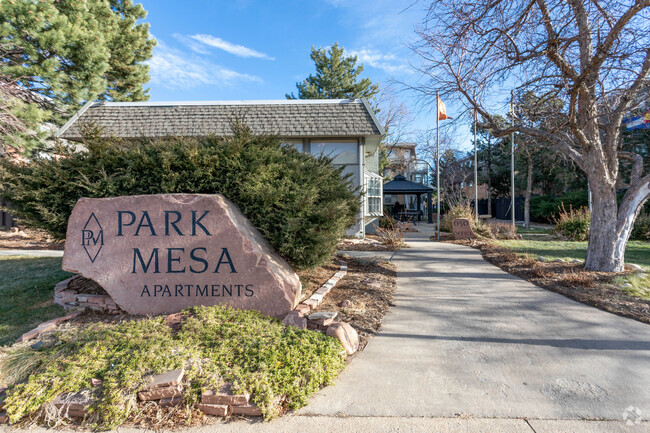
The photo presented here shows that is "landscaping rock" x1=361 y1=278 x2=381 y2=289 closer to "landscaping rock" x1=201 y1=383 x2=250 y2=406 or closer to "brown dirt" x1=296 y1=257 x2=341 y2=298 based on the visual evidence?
"brown dirt" x1=296 y1=257 x2=341 y2=298

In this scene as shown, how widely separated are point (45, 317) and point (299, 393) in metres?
3.87

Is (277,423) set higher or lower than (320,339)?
lower

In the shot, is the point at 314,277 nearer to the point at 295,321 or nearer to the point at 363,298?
the point at 363,298

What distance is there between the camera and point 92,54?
1089 cm

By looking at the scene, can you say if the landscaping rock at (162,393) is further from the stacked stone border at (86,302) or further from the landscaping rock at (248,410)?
the stacked stone border at (86,302)

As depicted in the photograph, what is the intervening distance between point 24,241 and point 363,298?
11648 mm

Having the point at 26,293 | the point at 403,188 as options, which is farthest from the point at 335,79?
the point at 26,293

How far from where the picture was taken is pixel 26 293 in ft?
16.3

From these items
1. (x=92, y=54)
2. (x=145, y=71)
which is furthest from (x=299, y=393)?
(x=145, y=71)

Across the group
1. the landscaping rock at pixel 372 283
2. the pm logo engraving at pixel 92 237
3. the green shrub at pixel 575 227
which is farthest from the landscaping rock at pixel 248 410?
Result: the green shrub at pixel 575 227

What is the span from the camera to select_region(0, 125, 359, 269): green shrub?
416 centimetres

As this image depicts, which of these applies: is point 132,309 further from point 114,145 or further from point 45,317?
point 114,145

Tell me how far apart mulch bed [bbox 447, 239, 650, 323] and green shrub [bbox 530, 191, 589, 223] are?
13536 mm

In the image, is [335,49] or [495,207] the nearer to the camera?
[335,49]
